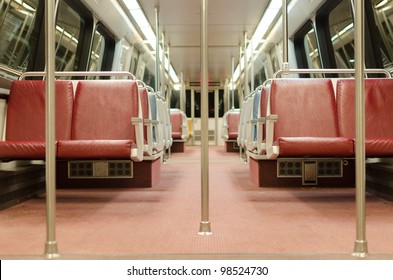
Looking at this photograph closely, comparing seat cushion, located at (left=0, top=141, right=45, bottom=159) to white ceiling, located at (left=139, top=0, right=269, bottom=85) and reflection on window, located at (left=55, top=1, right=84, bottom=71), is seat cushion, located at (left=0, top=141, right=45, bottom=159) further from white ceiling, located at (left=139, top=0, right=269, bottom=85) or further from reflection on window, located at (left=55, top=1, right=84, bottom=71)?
white ceiling, located at (left=139, top=0, right=269, bottom=85)

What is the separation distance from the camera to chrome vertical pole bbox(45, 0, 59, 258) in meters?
1.92

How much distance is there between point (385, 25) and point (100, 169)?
12.2 feet

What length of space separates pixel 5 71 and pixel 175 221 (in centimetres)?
228

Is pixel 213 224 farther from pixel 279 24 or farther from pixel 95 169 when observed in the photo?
pixel 279 24

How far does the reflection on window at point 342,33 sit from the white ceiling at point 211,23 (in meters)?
1.22

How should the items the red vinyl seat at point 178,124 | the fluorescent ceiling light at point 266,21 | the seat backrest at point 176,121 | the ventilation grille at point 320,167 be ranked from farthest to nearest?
the seat backrest at point 176,121 → the red vinyl seat at point 178,124 → the fluorescent ceiling light at point 266,21 → the ventilation grille at point 320,167

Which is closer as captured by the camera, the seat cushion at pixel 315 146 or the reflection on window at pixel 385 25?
the seat cushion at pixel 315 146

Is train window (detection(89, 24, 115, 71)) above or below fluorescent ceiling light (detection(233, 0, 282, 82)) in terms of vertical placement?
below

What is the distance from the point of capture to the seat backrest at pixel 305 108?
157 inches

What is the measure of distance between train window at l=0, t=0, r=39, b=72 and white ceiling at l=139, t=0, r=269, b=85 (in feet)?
6.96

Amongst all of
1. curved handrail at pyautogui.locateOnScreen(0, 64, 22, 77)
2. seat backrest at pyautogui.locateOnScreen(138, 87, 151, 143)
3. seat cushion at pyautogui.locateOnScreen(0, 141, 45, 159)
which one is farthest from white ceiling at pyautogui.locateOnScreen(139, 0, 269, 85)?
seat cushion at pyautogui.locateOnScreen(0, 141, 45, 159)

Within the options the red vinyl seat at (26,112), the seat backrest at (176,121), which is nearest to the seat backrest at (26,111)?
the red vinyl seat at (26,112)

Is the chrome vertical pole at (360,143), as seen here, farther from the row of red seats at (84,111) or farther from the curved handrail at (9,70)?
the curved handrail at (9,70)
